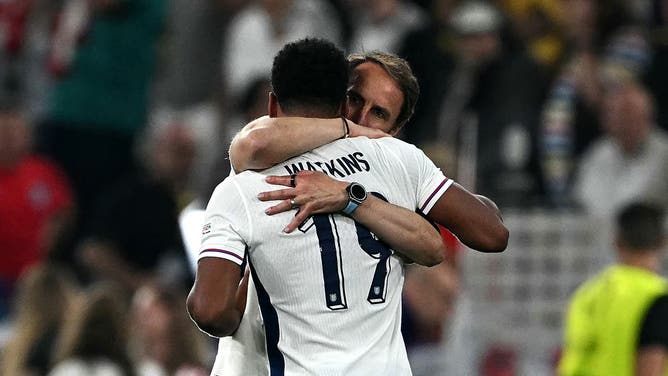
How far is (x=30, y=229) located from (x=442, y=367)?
3.51 metres

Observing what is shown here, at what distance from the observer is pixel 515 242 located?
31.9ft

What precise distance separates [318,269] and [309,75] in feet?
1.75

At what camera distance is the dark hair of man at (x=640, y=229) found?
7.58 metres

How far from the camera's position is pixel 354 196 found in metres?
4.34

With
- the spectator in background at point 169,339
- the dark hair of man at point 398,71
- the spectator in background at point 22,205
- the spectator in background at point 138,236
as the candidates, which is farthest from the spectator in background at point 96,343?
the dark hair of man at point 398,71

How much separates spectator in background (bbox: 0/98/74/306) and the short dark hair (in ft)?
23.6

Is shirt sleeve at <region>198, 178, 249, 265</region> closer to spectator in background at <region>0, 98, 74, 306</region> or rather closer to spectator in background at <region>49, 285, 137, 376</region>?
spectator in background at <region>49, 285, 137, 376</region>

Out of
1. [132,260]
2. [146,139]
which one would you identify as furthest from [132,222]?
[146,139]

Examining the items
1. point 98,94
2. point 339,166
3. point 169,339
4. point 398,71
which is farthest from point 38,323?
point 339,166

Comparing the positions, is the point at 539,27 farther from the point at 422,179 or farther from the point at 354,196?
the point at 354,196

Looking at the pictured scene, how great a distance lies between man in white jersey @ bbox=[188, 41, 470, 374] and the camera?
167 inches

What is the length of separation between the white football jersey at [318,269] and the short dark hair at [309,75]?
15cm

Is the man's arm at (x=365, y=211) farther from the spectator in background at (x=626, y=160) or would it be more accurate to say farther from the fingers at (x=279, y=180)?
the spectator in background at (x=626, y=160)

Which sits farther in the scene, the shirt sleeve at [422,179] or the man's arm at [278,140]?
the shirt sleeve at [422,179]
